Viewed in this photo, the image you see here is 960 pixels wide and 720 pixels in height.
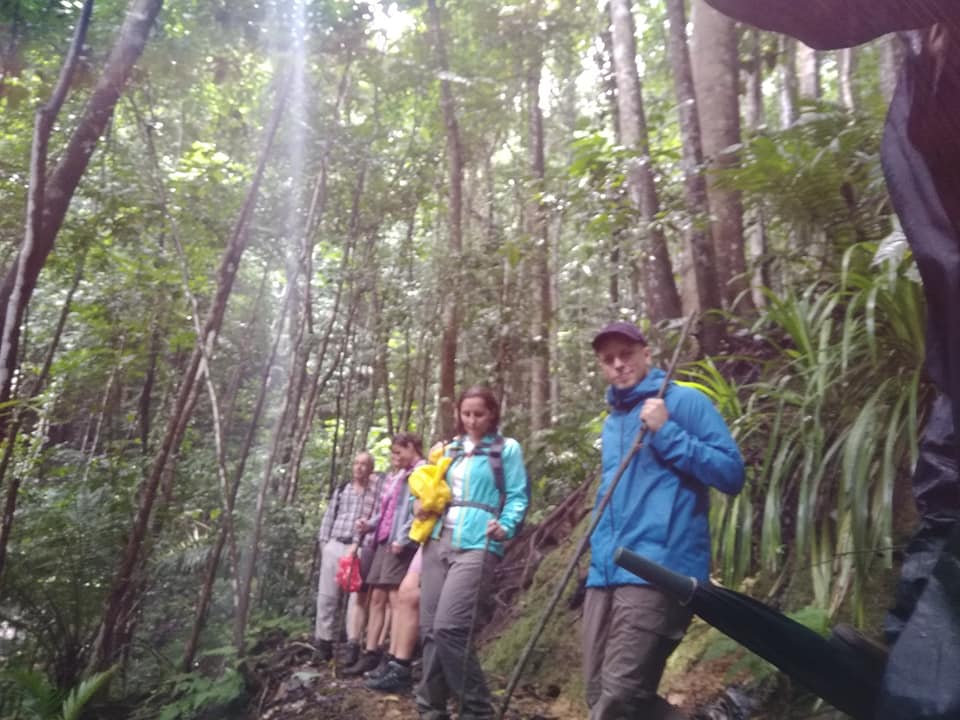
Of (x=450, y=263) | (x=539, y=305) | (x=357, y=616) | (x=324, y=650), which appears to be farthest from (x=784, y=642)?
(x=539, y=305)

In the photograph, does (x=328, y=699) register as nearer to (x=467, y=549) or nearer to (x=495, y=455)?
(x=467, y=549)

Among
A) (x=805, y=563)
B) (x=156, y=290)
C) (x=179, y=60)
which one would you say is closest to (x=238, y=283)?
(x=156, y=290)

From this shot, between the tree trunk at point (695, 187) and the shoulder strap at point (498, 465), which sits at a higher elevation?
the tree trunk at point (695, 187)

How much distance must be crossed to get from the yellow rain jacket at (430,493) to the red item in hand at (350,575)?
1.75 meters

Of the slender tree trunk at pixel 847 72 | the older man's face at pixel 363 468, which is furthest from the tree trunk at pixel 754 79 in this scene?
the older man's face at pixel 363 468

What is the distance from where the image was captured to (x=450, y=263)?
792cm

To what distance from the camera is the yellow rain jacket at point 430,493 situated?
13.0 feet

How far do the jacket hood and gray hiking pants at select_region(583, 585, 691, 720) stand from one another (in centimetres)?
70

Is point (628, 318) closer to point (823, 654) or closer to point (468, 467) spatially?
point (468, 467)

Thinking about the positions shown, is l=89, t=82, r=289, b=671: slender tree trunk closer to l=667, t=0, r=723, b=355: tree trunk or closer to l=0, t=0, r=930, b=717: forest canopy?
l=0, t=0, r=930, b=717: forest canopy

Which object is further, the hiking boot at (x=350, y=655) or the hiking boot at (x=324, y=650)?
the hiking boot at (x=324, y=650)

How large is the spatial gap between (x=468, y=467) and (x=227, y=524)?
2419mm

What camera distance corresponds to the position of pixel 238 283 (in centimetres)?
1084

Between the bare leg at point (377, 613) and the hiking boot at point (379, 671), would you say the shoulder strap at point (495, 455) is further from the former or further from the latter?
the bare leg at point (377, 613)
